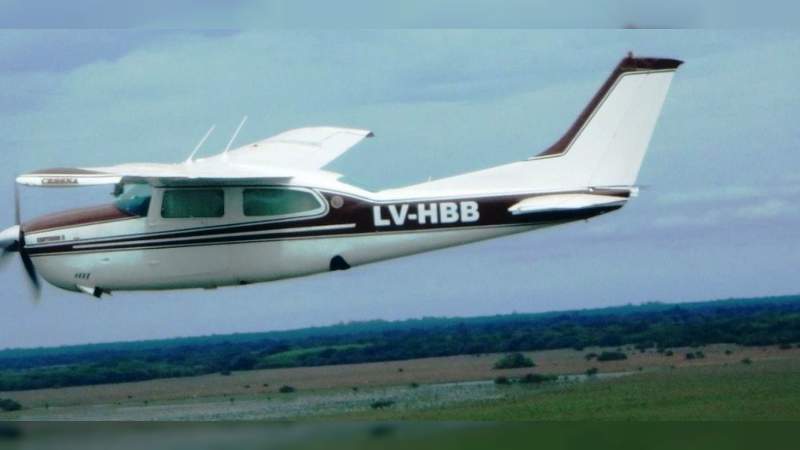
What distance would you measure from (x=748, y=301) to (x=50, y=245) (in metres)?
5.58

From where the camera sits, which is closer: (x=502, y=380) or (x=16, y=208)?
(x=16, y=208)

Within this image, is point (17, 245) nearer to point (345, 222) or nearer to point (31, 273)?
point (31, 273)

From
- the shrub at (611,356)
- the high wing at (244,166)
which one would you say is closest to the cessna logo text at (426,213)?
the high wing at (244,166)

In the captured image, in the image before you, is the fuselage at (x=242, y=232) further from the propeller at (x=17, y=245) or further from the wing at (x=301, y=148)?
the wing at (x=301, y=148)

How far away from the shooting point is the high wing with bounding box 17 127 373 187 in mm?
9648

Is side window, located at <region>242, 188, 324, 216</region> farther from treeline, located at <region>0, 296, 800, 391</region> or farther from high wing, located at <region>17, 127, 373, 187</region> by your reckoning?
treeline, located at <region>0, 296, 800, 391</region>

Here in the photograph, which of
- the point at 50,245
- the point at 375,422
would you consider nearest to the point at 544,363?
the point at 375,422

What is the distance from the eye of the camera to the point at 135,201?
1067cm

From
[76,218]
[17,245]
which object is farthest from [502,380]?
[17,245]

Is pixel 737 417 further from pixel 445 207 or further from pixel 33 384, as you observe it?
pixel 33 384

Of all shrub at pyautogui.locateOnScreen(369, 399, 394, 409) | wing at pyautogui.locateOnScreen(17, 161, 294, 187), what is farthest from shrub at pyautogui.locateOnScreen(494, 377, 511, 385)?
wing at pyautogui.locateOnScreen(17, 161, 294, 187)

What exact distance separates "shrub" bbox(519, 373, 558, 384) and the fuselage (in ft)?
6.52

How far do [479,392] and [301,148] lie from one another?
2630 mm

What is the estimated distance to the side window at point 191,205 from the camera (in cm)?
1062
